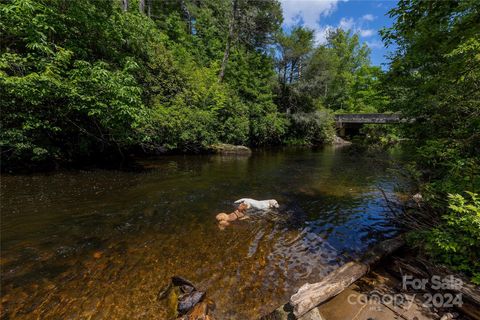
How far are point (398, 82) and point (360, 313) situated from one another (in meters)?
5.13

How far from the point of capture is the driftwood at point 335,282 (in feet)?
8.01

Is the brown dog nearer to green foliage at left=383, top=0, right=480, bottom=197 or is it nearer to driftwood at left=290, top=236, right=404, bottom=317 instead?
driftwood at left=290, top=236, right=404, bottom=317

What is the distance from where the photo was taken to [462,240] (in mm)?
2559

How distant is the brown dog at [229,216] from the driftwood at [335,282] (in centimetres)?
274

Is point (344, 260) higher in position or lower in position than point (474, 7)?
lower

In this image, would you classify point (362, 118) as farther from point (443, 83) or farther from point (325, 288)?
point (325, 288)

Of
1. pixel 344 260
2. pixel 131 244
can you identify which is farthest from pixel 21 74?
pixel 344 260

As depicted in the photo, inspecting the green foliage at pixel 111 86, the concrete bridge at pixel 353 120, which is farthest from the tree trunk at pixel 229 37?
the concrete bridge at pixel 353 120

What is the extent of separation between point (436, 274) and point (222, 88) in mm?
17148

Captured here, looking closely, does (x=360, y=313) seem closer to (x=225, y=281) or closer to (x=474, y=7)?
(x=225, y=281)

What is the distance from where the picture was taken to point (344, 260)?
12.5ft

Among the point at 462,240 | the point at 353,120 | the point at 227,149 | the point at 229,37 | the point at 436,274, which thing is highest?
the point at 229,37

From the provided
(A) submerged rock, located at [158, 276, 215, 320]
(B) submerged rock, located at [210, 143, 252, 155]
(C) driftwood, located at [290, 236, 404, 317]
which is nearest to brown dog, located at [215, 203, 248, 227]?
(A) submerged rock, located at [158, 276, 215, 320]

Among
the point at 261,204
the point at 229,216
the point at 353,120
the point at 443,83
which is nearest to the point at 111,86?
the point at 229,216
